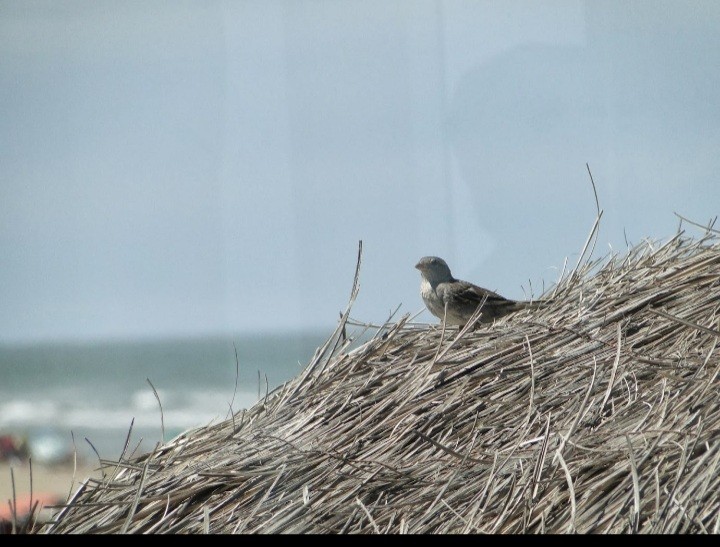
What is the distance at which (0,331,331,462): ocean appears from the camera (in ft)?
74.2

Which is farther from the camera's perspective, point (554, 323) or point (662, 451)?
point (554, 323)

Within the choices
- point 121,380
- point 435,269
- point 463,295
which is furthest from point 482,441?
point 121,380

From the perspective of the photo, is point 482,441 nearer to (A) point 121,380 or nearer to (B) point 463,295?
(B) point 463,295

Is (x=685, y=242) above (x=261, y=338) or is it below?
above

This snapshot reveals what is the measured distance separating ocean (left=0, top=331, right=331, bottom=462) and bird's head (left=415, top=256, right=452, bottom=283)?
16.2 metres

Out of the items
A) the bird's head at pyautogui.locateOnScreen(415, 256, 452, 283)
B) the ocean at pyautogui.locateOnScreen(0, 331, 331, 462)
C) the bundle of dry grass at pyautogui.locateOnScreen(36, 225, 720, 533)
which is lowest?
the ocean at pyautogui.locateOnScreen(0, 331, 331, 462)

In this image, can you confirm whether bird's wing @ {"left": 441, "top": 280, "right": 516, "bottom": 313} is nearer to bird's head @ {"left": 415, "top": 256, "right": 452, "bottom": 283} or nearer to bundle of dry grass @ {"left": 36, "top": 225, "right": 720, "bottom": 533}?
bird's head @ {"left": 415, "top": 256, "right": 452, "bottom": 283}

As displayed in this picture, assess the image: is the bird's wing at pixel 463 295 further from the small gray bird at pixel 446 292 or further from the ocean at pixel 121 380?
the ocean at pixel 121 380

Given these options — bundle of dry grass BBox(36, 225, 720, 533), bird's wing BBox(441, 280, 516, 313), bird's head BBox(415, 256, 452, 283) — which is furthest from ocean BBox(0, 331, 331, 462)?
bundle of dry grass BBox(36, 225, 720, 533)

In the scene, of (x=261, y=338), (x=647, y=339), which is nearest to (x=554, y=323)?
(x=647, y=339)

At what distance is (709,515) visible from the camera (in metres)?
1.92

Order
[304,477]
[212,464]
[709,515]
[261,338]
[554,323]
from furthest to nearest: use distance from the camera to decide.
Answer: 1. [261,338]
2. [554,323]
3. [212,464]
4. [304,477]
5. [709,515]

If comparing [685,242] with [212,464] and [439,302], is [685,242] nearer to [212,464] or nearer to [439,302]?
[439,302]

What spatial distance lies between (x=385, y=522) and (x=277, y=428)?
0.74m
